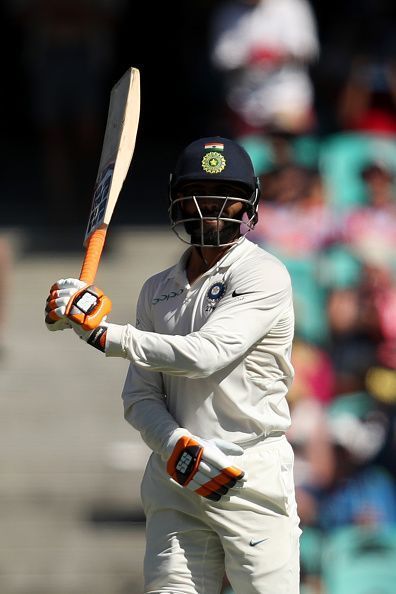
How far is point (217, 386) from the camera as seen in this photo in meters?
3.81

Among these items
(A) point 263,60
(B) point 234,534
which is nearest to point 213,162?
(B) point 234,534

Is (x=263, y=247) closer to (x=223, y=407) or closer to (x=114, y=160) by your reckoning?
(x=114, y=160)

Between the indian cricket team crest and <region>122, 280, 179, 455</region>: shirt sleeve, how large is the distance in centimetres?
21

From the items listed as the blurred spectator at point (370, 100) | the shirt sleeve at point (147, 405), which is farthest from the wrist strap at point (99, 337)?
the blurred spectator at point (370, 100)

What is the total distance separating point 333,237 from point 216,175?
185 inches

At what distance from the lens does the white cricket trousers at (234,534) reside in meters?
3.83

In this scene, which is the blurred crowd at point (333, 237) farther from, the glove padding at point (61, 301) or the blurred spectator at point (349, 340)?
the glove padding at point (61, 301)

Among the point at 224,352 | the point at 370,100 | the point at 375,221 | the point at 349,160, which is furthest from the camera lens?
the point at 370,100

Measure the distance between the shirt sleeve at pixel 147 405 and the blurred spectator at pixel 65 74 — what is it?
5686mm

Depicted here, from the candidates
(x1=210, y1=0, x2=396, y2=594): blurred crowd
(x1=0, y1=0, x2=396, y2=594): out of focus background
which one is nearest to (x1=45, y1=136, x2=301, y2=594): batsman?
(x1=0, y1=0, x2=396, y2=594): out of focus background

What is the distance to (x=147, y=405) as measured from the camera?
12.8 feet

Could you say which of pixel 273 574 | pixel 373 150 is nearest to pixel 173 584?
pixel 273 574

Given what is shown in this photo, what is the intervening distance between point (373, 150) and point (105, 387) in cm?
234

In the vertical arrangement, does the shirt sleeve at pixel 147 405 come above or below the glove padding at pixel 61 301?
below
